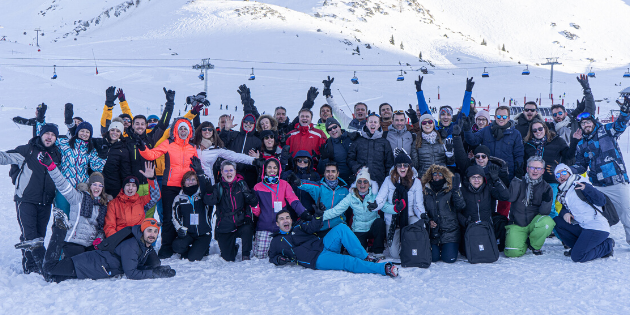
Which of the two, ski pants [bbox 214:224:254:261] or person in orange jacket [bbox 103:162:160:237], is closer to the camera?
person in orange jacket [bbox 103:162:160:237]

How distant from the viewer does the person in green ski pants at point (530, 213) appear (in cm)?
467

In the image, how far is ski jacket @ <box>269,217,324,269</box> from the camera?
14.6 ft

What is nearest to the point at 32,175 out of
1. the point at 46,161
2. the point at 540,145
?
the point at 46,161

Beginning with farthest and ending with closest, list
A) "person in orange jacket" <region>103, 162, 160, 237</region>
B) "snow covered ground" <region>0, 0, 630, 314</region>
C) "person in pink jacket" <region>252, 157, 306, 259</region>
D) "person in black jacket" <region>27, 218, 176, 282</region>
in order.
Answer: "person in pink jacket" <region>252, 157, 306, 259</region>, "person in orange jacket" <region>103, 162, 160, 237</region>, "person in black jacket" <region>27, 218, 176, 282</region>, "snow covered ground" <region>0, 0, 630, 314</region>

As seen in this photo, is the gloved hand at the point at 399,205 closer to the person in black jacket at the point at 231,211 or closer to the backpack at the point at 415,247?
the backpack at the point at 415,247

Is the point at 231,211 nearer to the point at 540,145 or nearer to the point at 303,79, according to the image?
the point at 540,145

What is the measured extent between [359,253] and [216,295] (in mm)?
1462

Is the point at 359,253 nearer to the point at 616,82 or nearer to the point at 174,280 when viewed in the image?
the point at 174,280

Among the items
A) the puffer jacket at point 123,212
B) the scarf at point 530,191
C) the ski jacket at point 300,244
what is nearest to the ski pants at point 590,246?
the scarf at point 530,191

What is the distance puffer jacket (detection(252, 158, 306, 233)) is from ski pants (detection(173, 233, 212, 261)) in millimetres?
625

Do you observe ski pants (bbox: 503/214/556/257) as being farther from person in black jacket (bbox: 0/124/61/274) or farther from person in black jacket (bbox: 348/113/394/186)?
person in black jacket (bbox: 0/124/61/274)

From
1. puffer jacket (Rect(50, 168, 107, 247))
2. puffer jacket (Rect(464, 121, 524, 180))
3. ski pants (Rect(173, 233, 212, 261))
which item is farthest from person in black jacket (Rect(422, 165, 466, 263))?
puffer jacket (Rect(50, 168, 107, 247))

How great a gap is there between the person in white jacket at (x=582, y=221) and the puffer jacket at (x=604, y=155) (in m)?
0.47

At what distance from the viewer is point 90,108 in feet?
72.4
